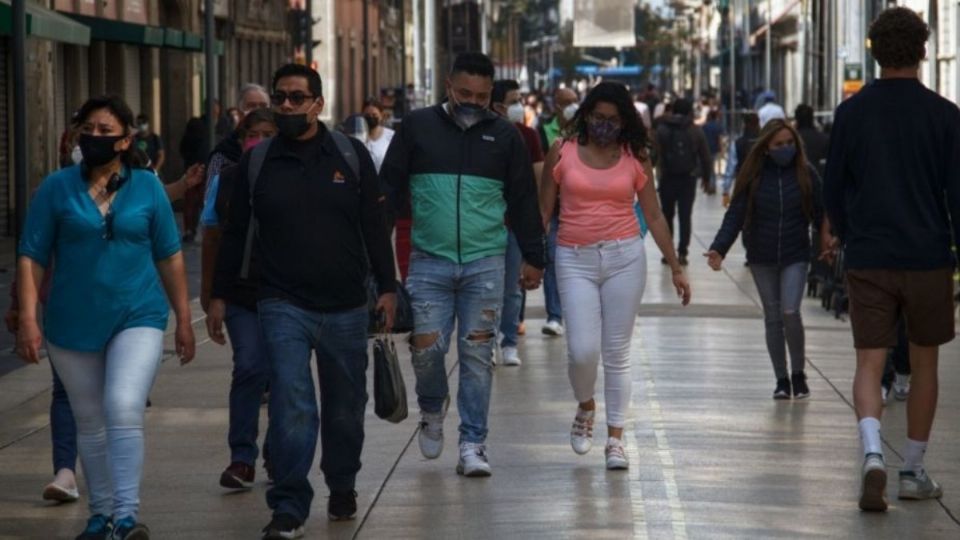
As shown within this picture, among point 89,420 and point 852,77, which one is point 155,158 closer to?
point 852,77

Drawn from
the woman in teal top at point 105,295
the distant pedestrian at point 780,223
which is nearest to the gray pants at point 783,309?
the distant pedestrian at point 780,223

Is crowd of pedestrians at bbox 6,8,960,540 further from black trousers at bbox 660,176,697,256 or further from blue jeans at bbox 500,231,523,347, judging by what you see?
black trousers at bbox 660,176,697,256

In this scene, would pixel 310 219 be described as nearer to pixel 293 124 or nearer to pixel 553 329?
pixel 293 124

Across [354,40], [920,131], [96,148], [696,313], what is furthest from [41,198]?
[354,40]

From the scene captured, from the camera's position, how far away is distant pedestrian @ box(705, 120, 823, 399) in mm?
13539

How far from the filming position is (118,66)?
3953 centimetres

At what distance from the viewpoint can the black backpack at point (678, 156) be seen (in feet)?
→ 83.8

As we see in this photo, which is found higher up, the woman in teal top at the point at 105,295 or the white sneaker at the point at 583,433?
the woman in teal top at the point at 105,295

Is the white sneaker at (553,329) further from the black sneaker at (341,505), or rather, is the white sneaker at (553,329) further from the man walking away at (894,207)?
the black sneaker at (341,505)

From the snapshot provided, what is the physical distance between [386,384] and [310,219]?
102cm

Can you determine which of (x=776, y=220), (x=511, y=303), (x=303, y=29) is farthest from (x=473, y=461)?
(x=303, y=29)

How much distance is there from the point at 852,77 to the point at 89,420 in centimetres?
2578

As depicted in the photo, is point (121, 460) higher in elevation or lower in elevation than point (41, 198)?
lower

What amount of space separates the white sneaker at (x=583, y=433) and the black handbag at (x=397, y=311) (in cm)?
138
